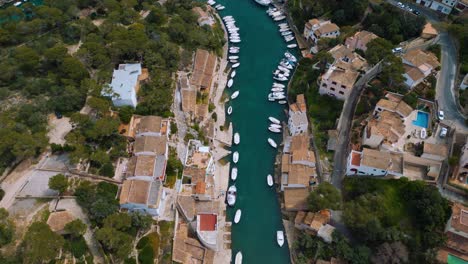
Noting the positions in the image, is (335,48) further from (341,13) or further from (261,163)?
(261,163)

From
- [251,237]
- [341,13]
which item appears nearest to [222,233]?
[251,237]

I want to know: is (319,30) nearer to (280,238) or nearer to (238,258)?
(280,238)

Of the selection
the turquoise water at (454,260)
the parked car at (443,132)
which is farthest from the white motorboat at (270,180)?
the parked car at (443,132)

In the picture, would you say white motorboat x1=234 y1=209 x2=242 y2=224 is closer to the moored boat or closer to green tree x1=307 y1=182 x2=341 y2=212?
the moored boat

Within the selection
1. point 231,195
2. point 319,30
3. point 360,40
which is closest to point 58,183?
point 231,195

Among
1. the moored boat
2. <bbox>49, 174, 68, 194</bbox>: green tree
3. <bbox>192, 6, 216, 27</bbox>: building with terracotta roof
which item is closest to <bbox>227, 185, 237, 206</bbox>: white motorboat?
the moored boat

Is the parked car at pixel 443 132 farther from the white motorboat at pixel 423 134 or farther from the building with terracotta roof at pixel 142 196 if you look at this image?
the building with terracotta roof at pixel 142 196
